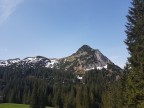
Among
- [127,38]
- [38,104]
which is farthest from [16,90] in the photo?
[127,38]

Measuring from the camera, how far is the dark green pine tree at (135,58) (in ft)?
102

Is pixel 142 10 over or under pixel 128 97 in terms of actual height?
over

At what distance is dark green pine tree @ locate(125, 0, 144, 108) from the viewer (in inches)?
1224

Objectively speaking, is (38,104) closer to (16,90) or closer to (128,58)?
(16,90)

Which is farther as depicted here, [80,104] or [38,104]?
[38,104]

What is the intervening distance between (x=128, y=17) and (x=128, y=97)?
42.7 feet

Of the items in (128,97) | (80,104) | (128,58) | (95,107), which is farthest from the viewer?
(95,107)

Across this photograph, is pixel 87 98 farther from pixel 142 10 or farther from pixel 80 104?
pixel 142 10

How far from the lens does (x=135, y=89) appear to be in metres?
31.2

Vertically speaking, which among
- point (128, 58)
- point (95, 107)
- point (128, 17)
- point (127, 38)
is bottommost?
point (95, 107)

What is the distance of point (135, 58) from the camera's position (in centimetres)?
3484

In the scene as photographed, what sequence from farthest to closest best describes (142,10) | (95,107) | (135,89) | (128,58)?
1. (95,107)
2. (142,10)
3. (128,58)
4. (135,89)

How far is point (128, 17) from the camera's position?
41719 millimetres

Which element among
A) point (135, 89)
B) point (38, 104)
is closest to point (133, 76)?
point (135, 89)
